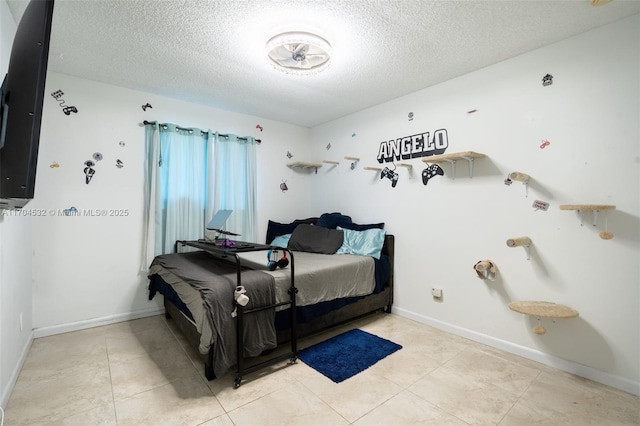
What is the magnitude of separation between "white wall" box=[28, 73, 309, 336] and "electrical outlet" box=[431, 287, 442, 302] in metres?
3.05

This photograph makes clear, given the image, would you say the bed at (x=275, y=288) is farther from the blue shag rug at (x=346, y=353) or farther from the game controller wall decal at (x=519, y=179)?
the game controller wall decal at (x=519, y=179)

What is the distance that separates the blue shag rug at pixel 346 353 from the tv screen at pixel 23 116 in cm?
204

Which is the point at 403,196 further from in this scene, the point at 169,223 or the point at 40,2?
the point at 40,2

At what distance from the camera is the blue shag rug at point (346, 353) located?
2.20 m

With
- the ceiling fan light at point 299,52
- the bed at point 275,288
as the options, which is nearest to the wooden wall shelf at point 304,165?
the bed at point 275,288

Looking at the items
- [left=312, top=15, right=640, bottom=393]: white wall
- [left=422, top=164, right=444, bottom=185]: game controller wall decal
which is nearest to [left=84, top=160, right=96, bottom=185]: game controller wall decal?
[left=312, top=15, right=640, bottom=393]: white wall

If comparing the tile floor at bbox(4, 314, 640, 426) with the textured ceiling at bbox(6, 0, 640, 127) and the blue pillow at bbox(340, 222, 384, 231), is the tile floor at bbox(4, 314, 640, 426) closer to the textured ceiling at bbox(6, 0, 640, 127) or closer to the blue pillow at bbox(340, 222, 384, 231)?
the blue pillow at bbox(340, 222, 384, 231)

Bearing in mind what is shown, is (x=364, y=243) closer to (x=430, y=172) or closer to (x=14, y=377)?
(x=430, y=172)

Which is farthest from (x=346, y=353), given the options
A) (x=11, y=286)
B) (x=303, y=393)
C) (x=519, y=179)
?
(x=11, y=286)

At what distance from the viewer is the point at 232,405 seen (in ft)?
5.90

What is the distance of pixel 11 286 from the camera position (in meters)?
1.98

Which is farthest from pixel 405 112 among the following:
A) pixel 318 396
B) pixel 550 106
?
pixel 318 396

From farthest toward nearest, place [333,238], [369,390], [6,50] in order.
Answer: [333,238] → [369,390] → [6,50]

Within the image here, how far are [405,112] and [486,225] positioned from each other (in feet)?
5.01
